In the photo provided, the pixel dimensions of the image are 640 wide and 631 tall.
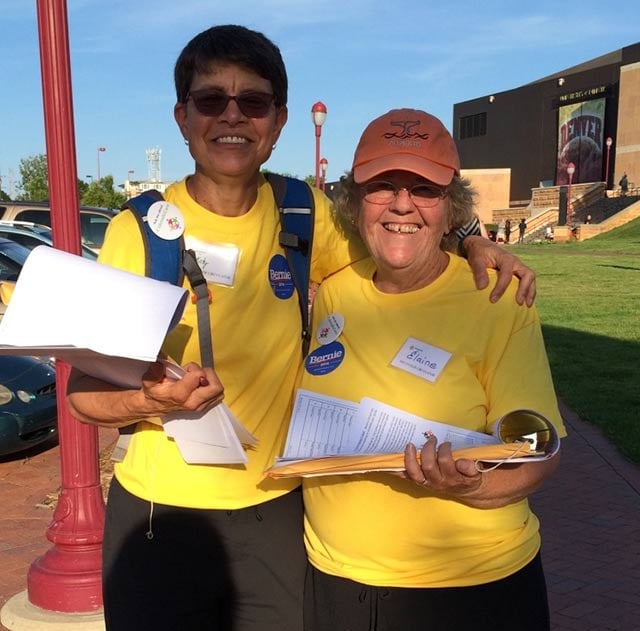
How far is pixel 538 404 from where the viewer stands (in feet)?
6.05

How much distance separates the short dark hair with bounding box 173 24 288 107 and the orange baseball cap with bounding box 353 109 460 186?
347 mm

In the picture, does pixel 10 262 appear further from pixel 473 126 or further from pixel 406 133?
pixel 473 126

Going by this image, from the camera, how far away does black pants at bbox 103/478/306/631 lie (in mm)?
2129

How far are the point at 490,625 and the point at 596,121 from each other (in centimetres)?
6433

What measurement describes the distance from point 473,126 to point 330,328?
80116mm

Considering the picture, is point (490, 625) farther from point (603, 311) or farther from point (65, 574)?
point (603, 311)

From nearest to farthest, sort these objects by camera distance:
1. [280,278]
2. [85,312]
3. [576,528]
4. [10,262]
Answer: [85,312] → [280,278] → [576,528] → [10,262]

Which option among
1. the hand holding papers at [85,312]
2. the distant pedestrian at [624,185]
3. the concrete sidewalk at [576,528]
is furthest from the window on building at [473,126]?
the hand holding papers at [85,312]

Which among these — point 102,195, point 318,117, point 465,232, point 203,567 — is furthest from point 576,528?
point 102,195

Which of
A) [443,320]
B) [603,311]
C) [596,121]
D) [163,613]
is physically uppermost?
[596,121]

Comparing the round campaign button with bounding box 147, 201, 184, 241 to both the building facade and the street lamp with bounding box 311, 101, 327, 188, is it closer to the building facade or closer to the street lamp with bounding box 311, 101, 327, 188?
the street lamp with bounding box 311, 101, 327, 188

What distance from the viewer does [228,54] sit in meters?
2.14

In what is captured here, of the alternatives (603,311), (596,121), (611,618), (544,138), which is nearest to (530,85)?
(544,138)

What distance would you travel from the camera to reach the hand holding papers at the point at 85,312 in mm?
1447
